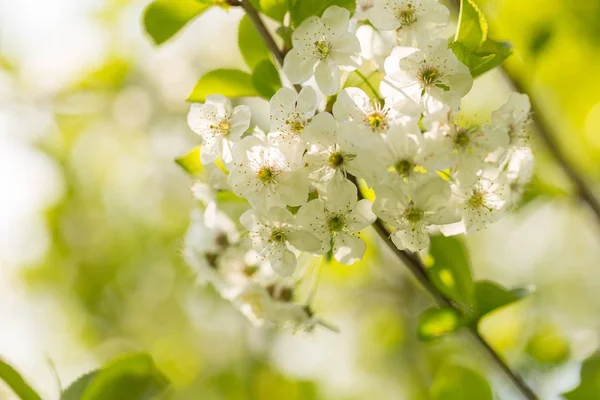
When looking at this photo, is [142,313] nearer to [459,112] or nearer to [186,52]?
[186,52]

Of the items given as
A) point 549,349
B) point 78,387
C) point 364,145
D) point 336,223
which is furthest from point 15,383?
point 549,349

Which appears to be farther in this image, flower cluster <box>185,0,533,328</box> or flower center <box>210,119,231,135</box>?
flower center <box>210,119,231,135</box>

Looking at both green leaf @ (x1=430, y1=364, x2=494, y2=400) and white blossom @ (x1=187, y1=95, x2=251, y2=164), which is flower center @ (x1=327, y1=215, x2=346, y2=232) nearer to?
white blossom @ (x1=187, y1=95, x2=251, y2=164)

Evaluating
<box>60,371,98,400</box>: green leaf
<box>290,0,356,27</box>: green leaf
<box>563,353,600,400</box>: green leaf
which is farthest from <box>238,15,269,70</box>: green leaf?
<box>563,353,600,400</box>: green leaf

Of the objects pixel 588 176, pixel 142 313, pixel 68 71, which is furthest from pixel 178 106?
pixel 588 176

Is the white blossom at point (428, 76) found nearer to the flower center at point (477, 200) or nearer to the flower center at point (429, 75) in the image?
the flower center at point (429, 75)

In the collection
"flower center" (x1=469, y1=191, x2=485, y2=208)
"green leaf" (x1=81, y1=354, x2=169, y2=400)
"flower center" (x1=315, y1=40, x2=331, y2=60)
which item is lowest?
"flower center" (x1=469, y1=191, x2=485, y2=208)
